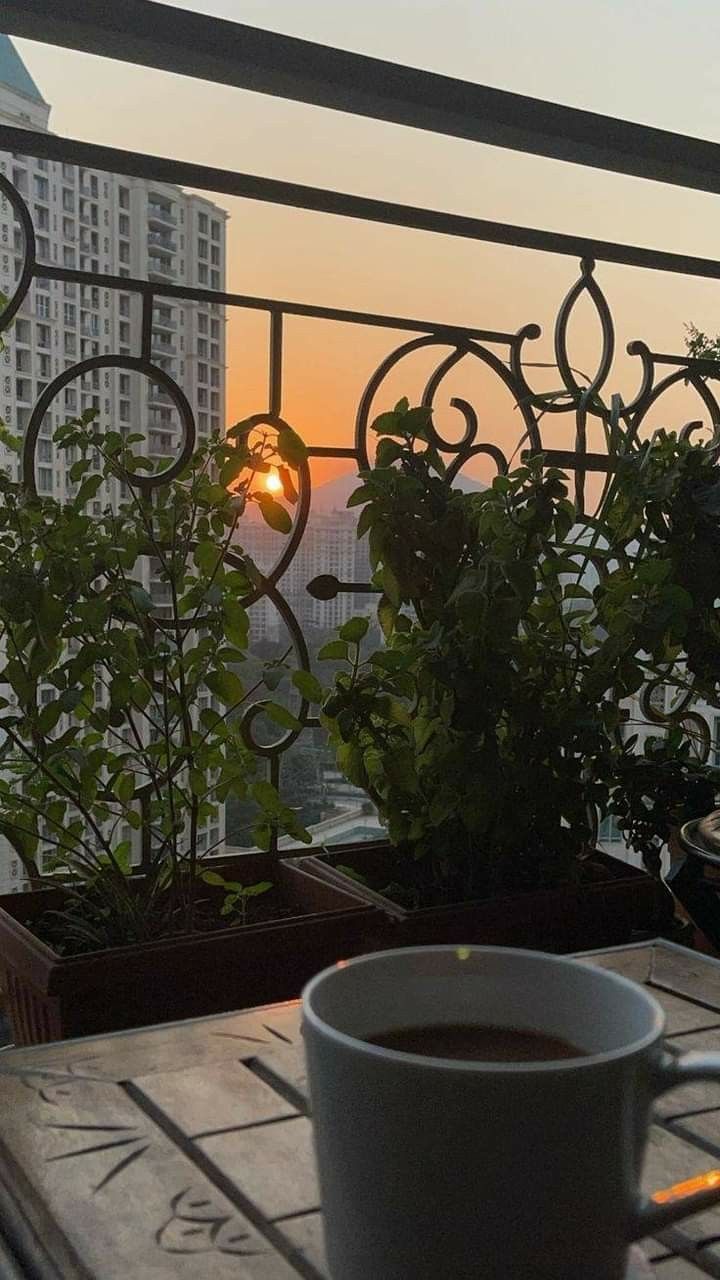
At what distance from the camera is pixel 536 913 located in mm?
1169

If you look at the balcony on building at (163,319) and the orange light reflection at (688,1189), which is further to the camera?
the balcony on building at (163,319)

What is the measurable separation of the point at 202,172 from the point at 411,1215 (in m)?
1.15

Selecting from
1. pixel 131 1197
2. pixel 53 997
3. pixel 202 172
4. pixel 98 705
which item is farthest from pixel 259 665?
pixel 131 1197

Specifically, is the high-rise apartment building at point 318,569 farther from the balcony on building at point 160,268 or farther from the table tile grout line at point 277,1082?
the table tile grout line at point 277,1082

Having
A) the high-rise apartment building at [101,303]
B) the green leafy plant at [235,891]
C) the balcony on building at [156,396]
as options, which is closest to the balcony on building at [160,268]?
the high-rise apartment building at [101,303]

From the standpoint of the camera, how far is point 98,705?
1.19 metres

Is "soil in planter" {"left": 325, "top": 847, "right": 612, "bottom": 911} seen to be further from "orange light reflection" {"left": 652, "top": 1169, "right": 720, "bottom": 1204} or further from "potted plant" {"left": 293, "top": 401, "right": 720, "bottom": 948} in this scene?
"orange light reflection" {"left": 652, "top": 1169, "right": 720, "bottom": 1204}

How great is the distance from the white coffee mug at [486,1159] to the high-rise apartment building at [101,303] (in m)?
0.86

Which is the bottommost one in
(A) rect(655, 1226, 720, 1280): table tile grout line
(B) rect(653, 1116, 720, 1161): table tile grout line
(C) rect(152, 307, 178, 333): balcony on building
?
(A) rect(655, 1226, 720, 1280): table tile grout line

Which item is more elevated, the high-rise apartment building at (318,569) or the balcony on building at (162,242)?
the balcony on building at (162,242)

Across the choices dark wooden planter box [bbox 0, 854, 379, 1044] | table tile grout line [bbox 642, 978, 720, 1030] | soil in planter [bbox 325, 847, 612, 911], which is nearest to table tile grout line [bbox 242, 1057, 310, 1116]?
table tile grout line [bbox 642, 978, 720, 1030]

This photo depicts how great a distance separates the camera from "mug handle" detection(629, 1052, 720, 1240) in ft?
1.33

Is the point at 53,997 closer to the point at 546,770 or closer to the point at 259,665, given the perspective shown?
the point at 259,665

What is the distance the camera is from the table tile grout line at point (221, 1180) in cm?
44
